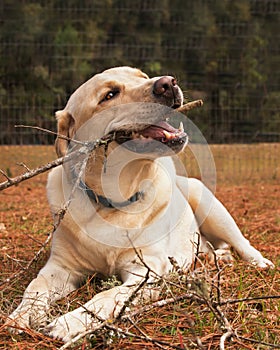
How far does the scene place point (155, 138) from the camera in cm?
246

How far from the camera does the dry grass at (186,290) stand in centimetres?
179

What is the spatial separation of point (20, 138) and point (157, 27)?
7378 mm

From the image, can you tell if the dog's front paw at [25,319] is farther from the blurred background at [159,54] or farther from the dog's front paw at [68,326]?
the blurred background at [159,54]

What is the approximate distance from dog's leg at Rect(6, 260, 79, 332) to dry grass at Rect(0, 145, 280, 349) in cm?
5

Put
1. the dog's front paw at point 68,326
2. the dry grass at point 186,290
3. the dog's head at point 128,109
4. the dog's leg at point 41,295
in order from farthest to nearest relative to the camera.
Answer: the dog's head at point 128,109 → the dog's leg at point 41,295 → the dog's front paw at point 68,326 → the dry grass at point 186,290

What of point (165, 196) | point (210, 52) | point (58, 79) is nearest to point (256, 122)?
point (210, 52)

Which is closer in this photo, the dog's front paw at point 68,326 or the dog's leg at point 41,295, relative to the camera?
the dog's front paw at point 68,326

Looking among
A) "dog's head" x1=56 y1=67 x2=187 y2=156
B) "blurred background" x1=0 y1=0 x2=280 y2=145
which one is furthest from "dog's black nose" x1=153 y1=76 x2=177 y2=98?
"blurred background" x1=0 y1=0 x2=280 y2=145

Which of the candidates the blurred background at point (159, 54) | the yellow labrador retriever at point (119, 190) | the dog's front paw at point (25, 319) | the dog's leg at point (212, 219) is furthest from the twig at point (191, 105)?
the blurred background at point (159, 54)

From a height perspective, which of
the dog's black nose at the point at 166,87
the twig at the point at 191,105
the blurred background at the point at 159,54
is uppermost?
the dog's black nose at the point at 166,87

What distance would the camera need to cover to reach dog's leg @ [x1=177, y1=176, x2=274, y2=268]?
3.32 metres

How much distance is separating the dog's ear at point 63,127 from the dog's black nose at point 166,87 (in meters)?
0.60

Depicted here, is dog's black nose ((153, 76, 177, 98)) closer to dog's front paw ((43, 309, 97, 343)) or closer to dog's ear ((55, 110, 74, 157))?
dog's ear ((55, 110, 74, 157))

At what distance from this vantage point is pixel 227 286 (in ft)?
8.41
